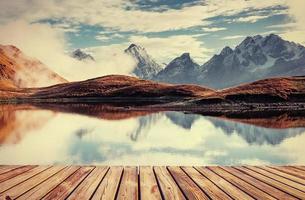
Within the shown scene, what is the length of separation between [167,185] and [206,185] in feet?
3.06

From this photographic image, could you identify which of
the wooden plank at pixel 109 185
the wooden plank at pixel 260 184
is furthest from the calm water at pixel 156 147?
the wooden plank at pixel 109 185

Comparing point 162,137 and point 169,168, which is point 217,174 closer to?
point 169,168

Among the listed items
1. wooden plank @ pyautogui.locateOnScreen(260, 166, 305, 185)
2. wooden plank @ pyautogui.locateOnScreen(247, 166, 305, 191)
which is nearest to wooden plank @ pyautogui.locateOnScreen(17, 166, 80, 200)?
wooden plank @ pyautogui.locateOnScreen(247, 166, 305, 191)

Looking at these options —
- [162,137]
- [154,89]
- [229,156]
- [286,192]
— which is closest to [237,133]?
[162,137]

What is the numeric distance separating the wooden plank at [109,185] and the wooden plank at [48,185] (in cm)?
106

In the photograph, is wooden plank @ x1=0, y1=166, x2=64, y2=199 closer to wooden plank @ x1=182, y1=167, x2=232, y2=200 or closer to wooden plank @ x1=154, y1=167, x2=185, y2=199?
wooden plank @ x1=154, y1=167, x2=185, y2=199

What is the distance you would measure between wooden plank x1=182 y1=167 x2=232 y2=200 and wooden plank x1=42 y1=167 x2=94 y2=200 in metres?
2.83

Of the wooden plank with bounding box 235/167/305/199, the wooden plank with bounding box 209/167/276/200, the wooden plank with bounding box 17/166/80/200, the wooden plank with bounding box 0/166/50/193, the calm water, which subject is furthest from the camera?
the calm water

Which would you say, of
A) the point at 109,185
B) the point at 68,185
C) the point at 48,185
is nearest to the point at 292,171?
the point at 109,185

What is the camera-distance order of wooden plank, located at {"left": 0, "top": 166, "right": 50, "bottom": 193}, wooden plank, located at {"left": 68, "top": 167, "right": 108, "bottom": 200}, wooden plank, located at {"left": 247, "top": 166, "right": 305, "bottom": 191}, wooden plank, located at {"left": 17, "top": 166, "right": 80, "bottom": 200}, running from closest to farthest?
wooden plank, located at {"left": 17, "top": 166, "right": 80, "bottom": 200} → wooden plank, located at {"left": 68, "top": 167, "right": 108, "bottom": 200} → wooden plank, located at {"left": 0, "top": 166, "right": 50, "bottom": 193} → wooden plank, located at {"left": 247, "top": 166, "right": 305, "bottom": 191}

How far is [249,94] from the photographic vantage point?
118 m

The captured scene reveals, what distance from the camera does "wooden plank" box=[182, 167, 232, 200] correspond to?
9.16 meters

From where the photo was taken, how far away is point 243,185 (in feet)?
33.7

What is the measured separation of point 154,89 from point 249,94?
2771 inches
